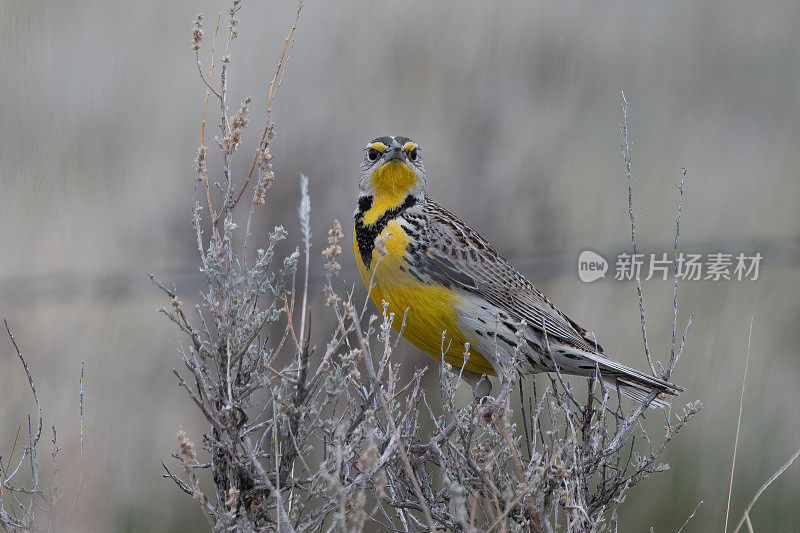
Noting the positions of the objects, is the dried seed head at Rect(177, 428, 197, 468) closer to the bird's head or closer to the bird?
the bird

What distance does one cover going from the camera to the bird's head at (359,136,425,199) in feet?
8.08

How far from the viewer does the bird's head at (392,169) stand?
246 centimetres

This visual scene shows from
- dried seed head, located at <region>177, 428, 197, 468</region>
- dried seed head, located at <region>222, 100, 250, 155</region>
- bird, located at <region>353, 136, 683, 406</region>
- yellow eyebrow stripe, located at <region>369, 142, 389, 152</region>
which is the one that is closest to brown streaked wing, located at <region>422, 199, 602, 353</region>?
bird, located at <region>353, 136, 683, 406</region>

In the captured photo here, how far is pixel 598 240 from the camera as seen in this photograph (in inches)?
143

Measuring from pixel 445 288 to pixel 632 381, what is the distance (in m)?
0.60

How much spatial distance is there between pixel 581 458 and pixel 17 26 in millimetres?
2565

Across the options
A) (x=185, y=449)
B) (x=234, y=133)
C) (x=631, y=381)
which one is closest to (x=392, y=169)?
(x=234, y=133)

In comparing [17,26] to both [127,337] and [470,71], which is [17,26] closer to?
[127,337]

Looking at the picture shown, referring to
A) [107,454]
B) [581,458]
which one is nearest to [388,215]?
[581,458]

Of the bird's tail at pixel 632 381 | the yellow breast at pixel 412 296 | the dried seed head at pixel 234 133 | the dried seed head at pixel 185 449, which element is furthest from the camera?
the yellow breast at pixel 412 296

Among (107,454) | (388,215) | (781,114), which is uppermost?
(781,114)

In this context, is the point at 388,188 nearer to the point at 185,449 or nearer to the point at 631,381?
the point at 631,381

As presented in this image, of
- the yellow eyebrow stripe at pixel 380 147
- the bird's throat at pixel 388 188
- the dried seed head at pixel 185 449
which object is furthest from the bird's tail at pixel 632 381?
the dried seed head at pixel 185 449

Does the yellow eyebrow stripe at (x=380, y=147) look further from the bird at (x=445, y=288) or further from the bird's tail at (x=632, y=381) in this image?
the bird's tail at (x=632, y=381)
